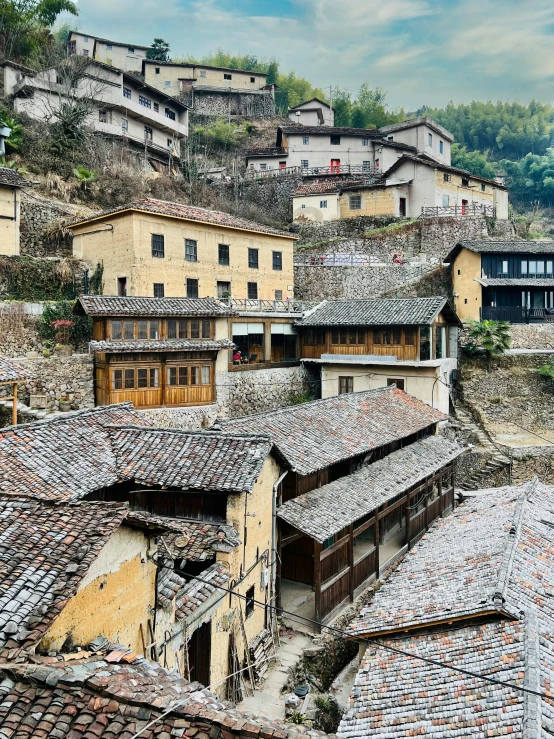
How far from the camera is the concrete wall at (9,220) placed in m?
28.2

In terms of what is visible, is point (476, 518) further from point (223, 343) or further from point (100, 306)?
point (100, 306)

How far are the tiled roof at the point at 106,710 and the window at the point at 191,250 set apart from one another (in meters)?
27.0

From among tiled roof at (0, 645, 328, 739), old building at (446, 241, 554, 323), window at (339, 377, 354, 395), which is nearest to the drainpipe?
tiled roof at (0, 645, 328, 739)

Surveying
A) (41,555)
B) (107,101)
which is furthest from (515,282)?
(107,101)

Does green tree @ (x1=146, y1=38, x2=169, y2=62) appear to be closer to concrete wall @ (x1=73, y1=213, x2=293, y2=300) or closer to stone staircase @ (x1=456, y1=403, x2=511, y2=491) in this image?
concrete wall @ (x1=73, y1=213, x2=293, y2=300)

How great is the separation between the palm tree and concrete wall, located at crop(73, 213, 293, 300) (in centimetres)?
1326

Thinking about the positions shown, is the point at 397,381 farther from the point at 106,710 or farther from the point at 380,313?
the point at 106,710

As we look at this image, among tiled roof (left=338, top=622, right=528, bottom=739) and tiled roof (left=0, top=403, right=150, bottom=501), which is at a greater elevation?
tiled roof (left=0, top=403, right=150, bottom=501)

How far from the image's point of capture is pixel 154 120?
50.5 metres

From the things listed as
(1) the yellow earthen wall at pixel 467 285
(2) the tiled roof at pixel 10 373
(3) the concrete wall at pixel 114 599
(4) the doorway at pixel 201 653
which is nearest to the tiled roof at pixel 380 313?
(1) the yellow earthen wall at pixel 467 285

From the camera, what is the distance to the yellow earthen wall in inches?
1398

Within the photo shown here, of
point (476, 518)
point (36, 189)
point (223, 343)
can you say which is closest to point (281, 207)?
point (36, 189)

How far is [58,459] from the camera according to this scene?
1238 centimetres

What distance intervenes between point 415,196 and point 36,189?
30.4m
